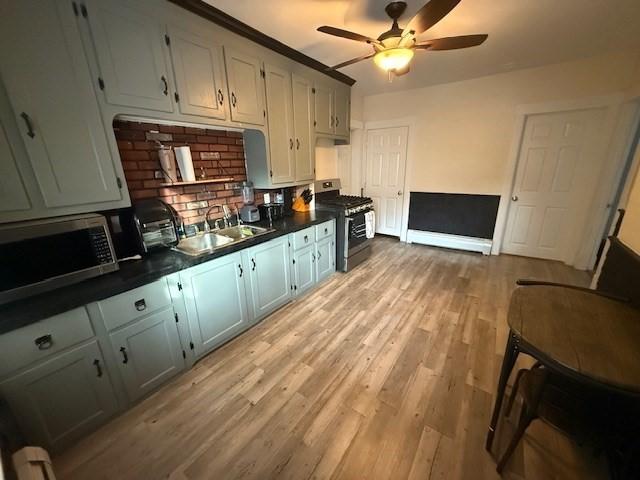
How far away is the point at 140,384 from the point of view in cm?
163

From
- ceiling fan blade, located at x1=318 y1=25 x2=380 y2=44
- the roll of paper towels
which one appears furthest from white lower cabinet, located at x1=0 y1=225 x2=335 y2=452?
ceiling fan blade, located at x1=318 y1=25 x2=380 y2=44

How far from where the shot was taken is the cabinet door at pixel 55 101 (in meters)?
1.19

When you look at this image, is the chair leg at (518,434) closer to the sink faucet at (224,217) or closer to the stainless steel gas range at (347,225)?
A: the stainless steel gas range at (347,225)

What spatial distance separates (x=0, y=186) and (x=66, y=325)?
749mm

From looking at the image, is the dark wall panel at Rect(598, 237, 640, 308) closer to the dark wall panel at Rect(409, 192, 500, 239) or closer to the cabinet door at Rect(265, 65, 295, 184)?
the dark wall panel at Rect(409, 192, 500, 239)

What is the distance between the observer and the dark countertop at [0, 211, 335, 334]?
1.15 metres

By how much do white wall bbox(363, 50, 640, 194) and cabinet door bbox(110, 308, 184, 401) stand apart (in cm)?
417

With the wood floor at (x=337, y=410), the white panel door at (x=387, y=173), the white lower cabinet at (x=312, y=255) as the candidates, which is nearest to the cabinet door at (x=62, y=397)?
the wood floor at (x=337, y=410)

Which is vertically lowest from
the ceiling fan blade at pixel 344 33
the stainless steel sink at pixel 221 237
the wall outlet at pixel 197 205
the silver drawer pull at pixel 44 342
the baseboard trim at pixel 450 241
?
the baseboard trim at pixel 450 241

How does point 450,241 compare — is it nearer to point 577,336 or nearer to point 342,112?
point 342,112

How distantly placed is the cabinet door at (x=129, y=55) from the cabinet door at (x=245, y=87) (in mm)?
528

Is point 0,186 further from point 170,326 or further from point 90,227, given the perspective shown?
point 170,326

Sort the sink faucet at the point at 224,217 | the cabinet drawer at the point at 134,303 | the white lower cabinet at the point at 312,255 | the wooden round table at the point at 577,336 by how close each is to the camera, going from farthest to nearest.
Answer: the white lower cabinet at the point at 312,255, the sink faucet at the point at 224,217, the cabinet drawer at the point at 134,303, the wooden round table at the point at 577,336

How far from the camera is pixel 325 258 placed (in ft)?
10.6
